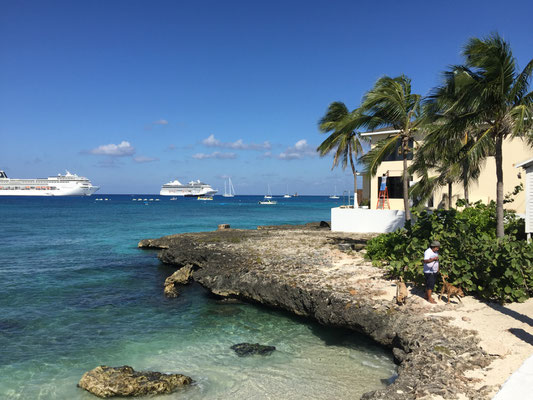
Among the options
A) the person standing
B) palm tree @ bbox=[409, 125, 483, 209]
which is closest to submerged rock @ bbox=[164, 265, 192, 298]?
the person standing

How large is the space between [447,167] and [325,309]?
1299 cm

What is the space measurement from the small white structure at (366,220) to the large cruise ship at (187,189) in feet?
550

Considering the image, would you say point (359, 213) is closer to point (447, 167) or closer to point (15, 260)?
point (447, 167)

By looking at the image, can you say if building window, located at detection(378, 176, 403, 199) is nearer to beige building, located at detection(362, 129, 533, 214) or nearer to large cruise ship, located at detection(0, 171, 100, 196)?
beige building, located at detection(362, 129, 533, 214)

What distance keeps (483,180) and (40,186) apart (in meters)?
166

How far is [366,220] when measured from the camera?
24.8m

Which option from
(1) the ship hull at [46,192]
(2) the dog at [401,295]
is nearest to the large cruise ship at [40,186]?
(1) the ship hull at [46,192]

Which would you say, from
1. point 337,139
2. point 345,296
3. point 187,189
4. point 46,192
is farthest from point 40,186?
A: point 345,296

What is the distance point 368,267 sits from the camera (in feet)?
47.0

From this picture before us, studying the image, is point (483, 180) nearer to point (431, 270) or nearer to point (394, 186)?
point (394, 186)

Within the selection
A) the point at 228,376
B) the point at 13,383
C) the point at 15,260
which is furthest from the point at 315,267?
the point at 15,260

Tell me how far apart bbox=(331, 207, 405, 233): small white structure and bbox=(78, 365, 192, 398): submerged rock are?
1814 cm

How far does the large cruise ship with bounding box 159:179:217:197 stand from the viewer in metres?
190

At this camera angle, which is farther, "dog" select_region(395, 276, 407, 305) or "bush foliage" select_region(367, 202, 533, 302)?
"dog" select_region(395, 276, 407, 305)
